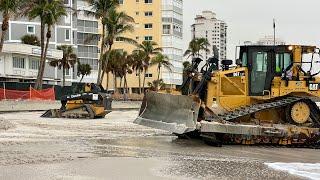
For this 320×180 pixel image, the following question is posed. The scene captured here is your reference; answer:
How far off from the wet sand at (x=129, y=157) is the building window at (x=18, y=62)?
5295 centimetres

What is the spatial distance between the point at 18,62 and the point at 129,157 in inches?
2389

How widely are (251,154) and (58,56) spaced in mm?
65074

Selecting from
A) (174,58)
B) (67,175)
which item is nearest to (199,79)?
(67,175)

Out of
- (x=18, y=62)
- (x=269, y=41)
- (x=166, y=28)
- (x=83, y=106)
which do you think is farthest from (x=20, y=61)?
(x=269, y=41)

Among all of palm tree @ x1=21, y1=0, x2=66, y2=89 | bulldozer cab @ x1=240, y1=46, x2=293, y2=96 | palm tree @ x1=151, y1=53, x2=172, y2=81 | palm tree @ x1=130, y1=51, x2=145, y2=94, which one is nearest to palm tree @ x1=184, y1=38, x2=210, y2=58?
palm tree @ x1=151, y1=53, x2=172, y2=81

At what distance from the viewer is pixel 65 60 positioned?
83438 mm

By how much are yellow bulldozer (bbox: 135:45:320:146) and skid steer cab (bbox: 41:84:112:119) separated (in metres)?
12.7

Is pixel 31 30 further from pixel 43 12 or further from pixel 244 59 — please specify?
pixel 244 59

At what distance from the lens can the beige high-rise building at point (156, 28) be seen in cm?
11400

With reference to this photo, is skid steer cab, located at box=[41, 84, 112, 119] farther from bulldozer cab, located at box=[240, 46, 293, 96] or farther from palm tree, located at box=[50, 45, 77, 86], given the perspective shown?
palm tree, located at box=[50, 45, 77, 86]

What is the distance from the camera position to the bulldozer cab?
17.9 meters

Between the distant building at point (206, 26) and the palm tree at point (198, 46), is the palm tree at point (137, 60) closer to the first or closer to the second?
the palm tree at point (198, 46)

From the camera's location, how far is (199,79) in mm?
18000

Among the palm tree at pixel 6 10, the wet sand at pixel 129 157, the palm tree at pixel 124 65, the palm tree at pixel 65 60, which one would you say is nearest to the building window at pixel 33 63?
the palm tree at pixel 65 60
